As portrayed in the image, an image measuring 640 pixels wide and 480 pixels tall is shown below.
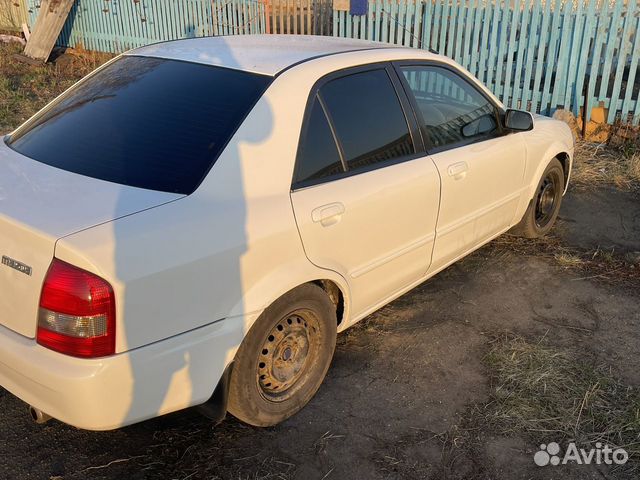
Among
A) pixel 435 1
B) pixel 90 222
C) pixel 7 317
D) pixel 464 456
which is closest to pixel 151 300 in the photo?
pixel 90 222

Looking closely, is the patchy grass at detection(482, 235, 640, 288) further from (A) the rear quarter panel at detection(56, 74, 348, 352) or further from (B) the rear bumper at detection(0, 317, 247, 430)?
(B) the rear bumper at detection(0, 317, 247, 430)

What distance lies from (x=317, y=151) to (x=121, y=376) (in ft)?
4.46

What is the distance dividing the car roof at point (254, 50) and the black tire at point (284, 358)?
3.70 ft

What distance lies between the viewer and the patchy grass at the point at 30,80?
891 centimetres

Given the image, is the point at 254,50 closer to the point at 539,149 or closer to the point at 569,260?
the point at 539,149

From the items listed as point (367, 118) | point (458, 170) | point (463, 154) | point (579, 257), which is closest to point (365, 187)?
point (367, 118)

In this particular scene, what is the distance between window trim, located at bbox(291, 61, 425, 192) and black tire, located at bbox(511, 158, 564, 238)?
6.00 ft

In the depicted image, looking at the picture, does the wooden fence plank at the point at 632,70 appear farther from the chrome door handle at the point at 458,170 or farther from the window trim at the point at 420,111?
the chrome door handle at the point at 458,170

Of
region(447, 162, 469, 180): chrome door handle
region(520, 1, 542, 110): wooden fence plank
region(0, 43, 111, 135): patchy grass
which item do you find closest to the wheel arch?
region(447, 162, 469, 180): chrome door handle

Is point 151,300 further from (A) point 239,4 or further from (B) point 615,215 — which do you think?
(A) point 239,4

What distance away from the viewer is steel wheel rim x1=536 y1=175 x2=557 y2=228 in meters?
5.24

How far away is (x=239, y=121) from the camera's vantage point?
9.23ft

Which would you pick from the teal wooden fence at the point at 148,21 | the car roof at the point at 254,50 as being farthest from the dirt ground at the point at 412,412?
the teal wooden fence at the point at 148,21

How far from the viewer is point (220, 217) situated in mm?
2557
